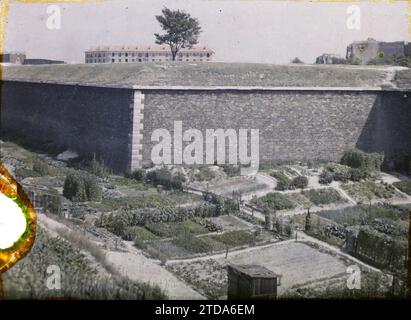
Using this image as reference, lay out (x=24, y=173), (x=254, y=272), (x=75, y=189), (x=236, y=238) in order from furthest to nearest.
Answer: (x=24, y=173), (x=75, y=189), (x=236, y=238), (x=254, y=272)

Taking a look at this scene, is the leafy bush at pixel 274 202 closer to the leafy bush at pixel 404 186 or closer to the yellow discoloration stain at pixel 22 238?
the leafy bush at pixel 404 186

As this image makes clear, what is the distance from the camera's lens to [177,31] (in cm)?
2200

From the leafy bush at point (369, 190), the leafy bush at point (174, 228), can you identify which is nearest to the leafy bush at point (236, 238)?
the leafy bush at point (174, 228)

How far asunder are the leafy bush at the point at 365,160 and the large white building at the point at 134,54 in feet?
21.6

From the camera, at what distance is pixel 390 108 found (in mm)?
20969

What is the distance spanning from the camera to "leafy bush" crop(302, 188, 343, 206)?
1586 cm

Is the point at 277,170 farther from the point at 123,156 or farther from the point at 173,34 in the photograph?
the point at 173,34

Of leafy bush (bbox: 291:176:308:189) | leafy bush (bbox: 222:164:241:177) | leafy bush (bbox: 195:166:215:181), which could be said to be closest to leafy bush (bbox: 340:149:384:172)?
leafy bush (bbox: 291:176:308:189)

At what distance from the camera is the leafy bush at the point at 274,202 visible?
15.0 metres

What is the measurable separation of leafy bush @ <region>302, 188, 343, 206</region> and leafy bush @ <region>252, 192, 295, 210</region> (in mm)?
870

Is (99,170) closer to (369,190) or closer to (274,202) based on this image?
(274,202)

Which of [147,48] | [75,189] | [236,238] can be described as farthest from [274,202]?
[147,48]

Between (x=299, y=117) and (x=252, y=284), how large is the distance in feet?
40.9

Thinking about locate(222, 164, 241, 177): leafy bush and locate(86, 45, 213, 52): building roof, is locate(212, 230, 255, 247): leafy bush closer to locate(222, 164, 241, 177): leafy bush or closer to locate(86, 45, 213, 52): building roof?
locate(222, 164, 241, 177): leafy bush
